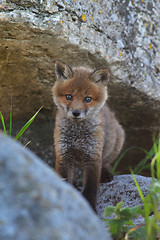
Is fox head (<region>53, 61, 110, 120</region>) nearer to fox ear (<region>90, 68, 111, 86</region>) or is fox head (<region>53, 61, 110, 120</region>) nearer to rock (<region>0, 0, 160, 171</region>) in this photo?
fox ear (<region>90, 68, 111, 86</region>)

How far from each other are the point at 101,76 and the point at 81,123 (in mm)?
512

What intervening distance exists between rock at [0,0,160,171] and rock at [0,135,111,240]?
1854mm

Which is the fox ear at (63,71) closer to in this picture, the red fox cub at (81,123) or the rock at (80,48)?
the red fox cub at (81,123)

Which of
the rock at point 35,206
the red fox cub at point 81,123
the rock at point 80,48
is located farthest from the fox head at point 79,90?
the rock at point 35,206

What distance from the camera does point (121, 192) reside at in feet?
9.44

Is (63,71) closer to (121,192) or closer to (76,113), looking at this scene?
(76,113)

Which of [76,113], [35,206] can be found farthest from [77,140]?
[35,206]

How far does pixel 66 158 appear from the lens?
2.88m

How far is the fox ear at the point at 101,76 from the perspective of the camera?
9.25 ft

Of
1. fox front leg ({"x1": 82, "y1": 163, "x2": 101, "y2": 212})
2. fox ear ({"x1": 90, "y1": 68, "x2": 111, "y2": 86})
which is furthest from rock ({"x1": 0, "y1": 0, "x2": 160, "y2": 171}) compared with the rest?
fox front leg ({"x1": 82, "y1": 163, "x2": 101, "y2": 212})

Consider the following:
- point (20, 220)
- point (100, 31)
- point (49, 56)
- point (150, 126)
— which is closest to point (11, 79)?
point (49, 56)

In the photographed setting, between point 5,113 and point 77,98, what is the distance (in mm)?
1403

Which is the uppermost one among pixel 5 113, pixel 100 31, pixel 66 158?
pixel 100 31

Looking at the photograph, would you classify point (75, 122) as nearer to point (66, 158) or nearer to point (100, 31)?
point (66, 158)
